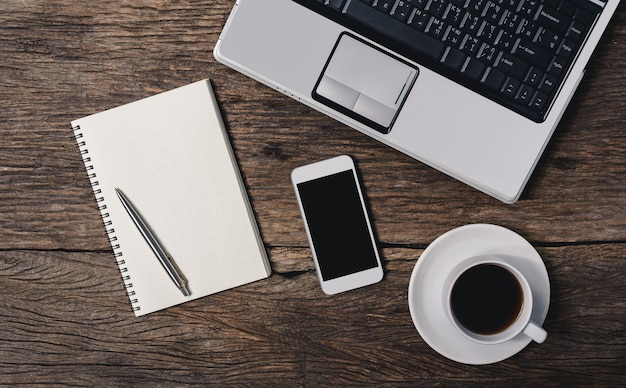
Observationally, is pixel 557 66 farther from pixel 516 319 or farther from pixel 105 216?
pixel 105 216

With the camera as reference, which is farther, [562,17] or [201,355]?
[201,355]

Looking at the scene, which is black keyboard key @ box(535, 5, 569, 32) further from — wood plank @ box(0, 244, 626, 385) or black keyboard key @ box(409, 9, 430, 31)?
wood plank @ box(0, 244, 626, 385)

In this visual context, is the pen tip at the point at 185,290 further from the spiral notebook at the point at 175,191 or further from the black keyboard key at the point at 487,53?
the black keyboard key at the point at 487,53

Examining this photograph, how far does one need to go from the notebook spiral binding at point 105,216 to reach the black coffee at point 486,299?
15.8 inches

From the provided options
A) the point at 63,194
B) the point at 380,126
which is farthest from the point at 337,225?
the point at 63,194

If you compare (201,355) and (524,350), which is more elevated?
(524,350)

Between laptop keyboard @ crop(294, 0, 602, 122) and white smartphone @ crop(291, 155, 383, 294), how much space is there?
6.8 inches

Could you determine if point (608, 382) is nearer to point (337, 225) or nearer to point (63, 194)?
point (337, 225)

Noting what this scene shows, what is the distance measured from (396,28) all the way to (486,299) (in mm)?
337

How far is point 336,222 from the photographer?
Result: 0.72 m

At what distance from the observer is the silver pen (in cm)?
72

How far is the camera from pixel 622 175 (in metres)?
0.72

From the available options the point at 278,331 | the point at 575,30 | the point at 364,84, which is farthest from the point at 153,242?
the point at 575,30

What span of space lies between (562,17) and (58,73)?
0.60 meters
